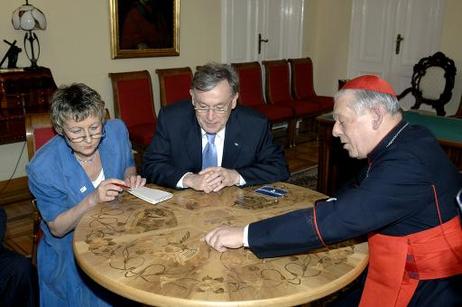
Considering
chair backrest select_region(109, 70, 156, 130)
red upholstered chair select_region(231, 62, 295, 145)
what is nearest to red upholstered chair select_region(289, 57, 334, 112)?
red upholstered chair select_region(231, 62, 295, 145)

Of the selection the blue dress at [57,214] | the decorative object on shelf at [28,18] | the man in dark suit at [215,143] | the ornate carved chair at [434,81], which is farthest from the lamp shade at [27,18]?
the ornate carved chair at [434,81]

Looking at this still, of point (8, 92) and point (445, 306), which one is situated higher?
point (8, 92)

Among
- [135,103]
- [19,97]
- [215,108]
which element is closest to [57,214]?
[215,108]

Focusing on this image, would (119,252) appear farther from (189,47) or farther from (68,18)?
(189,47)

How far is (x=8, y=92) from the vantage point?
161 inches

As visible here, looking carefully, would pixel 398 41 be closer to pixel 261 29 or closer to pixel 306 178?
pixel 261 29

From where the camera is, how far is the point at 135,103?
5289 millimetres

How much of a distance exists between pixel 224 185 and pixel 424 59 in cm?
516

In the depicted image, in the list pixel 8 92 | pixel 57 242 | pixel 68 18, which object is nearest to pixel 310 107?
pixel 68 18

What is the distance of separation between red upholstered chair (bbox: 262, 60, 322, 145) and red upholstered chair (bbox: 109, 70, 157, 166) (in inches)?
80.5

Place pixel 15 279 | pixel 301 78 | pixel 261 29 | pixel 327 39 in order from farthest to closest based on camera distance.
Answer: pixel 327 39 < pixel 301 78 < pixel 261 29 < pixel 15 279

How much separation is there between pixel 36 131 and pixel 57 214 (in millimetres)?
673

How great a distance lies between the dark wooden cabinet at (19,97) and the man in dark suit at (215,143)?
2.24m

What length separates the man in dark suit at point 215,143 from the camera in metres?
2.36
